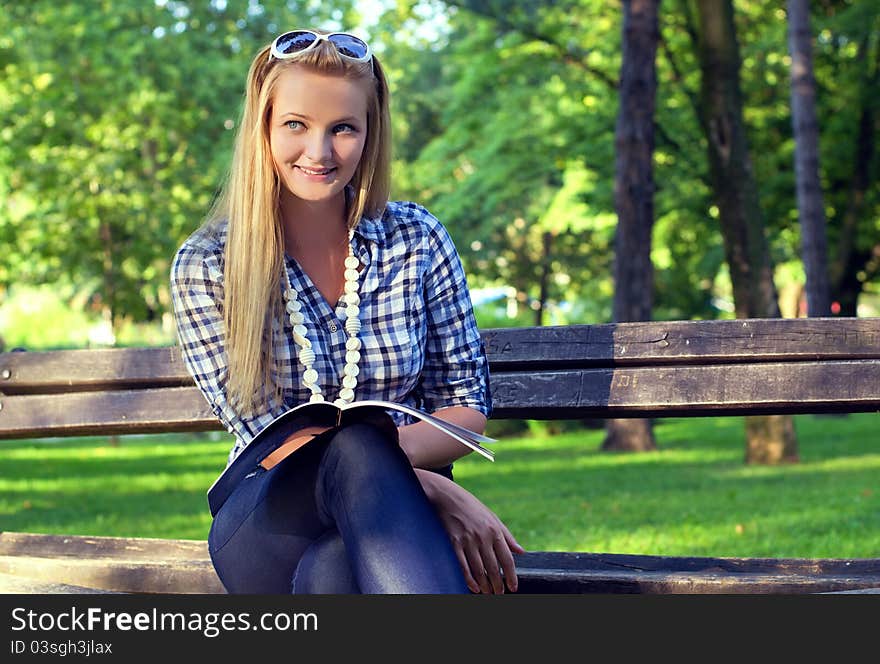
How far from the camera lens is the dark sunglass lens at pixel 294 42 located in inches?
136

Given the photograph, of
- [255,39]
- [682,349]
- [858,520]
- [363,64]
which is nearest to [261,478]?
[363,64]

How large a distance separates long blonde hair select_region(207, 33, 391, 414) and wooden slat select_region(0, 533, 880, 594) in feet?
2.41

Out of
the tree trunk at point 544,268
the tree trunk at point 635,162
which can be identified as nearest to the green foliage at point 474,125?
the tree trunk at point 635,162

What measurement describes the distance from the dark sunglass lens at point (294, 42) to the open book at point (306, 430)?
898mm

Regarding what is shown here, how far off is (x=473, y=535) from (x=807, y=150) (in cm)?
1368

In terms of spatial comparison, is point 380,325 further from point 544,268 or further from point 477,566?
point 544,268

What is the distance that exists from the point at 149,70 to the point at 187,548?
22.4m

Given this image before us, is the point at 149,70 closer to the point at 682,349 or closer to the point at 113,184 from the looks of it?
the point at 113,184

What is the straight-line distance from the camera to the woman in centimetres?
308

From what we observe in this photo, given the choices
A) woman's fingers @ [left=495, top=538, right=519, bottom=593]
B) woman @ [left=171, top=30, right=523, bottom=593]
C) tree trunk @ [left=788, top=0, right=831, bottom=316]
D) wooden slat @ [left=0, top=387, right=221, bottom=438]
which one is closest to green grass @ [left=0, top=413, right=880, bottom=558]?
tree trunk @ [left=788, top=0, right=831, bottom=316]

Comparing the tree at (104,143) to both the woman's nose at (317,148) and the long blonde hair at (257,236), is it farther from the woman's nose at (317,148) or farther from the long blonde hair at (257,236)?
the woman's nose at (317,148)

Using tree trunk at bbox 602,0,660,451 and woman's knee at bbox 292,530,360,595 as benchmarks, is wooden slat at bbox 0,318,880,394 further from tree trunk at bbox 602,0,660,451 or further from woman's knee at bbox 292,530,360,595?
tree trunk at bbox 602,0,660,451

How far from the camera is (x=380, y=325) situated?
11.9 feet

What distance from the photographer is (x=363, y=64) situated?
3514 mm
